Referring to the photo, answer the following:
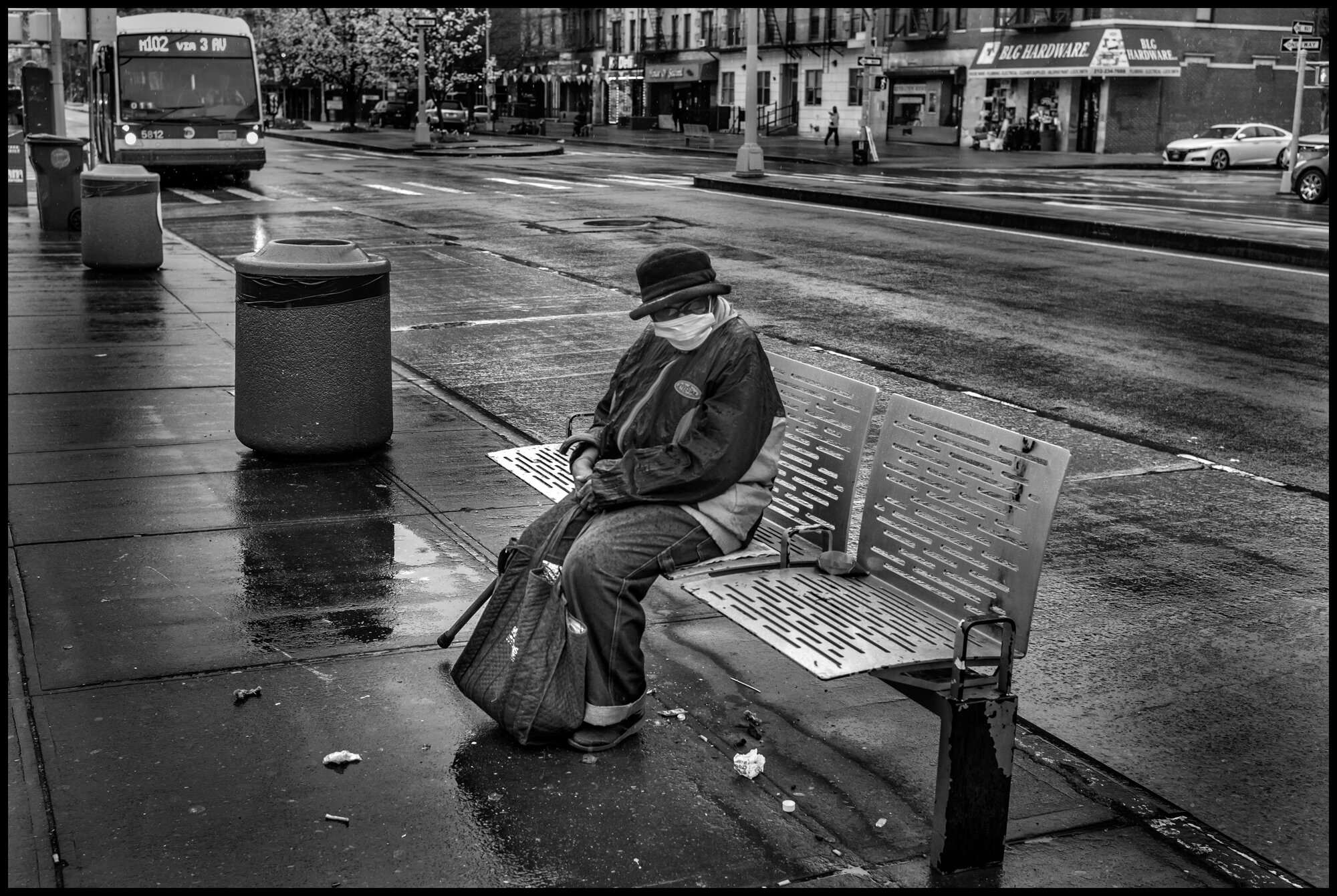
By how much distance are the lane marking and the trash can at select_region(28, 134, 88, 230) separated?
11.6 m

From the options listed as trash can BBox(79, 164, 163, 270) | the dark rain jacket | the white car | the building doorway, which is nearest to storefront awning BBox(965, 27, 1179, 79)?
the building doorway

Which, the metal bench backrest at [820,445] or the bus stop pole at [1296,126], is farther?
the bus stop pole at [1296,126]

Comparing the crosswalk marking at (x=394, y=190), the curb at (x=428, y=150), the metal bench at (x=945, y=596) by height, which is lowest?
the metal bench at (x=945, y=596)

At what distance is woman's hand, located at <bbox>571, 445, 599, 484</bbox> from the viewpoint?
4555mm

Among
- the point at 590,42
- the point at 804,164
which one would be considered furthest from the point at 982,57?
Answer: the point at 590,42

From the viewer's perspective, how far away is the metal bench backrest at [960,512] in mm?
3732

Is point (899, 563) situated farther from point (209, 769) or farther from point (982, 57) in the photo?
point (982, 57)

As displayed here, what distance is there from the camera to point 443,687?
4539 mm

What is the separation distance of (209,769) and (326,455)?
346 cm

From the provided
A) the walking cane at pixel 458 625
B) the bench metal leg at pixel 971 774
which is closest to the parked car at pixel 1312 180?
the walking cane at pixel 458 625

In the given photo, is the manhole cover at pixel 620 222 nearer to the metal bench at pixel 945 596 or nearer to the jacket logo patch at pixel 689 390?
the metal bench at pixel 945 596

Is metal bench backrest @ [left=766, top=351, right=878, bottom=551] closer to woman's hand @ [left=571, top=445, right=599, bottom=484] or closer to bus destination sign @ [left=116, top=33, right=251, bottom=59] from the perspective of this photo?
woman's hand @ [left=571, top=445, right=599, bottom=484]

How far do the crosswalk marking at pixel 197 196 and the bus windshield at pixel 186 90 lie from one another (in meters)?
1.53

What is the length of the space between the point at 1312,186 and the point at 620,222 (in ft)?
51.7
